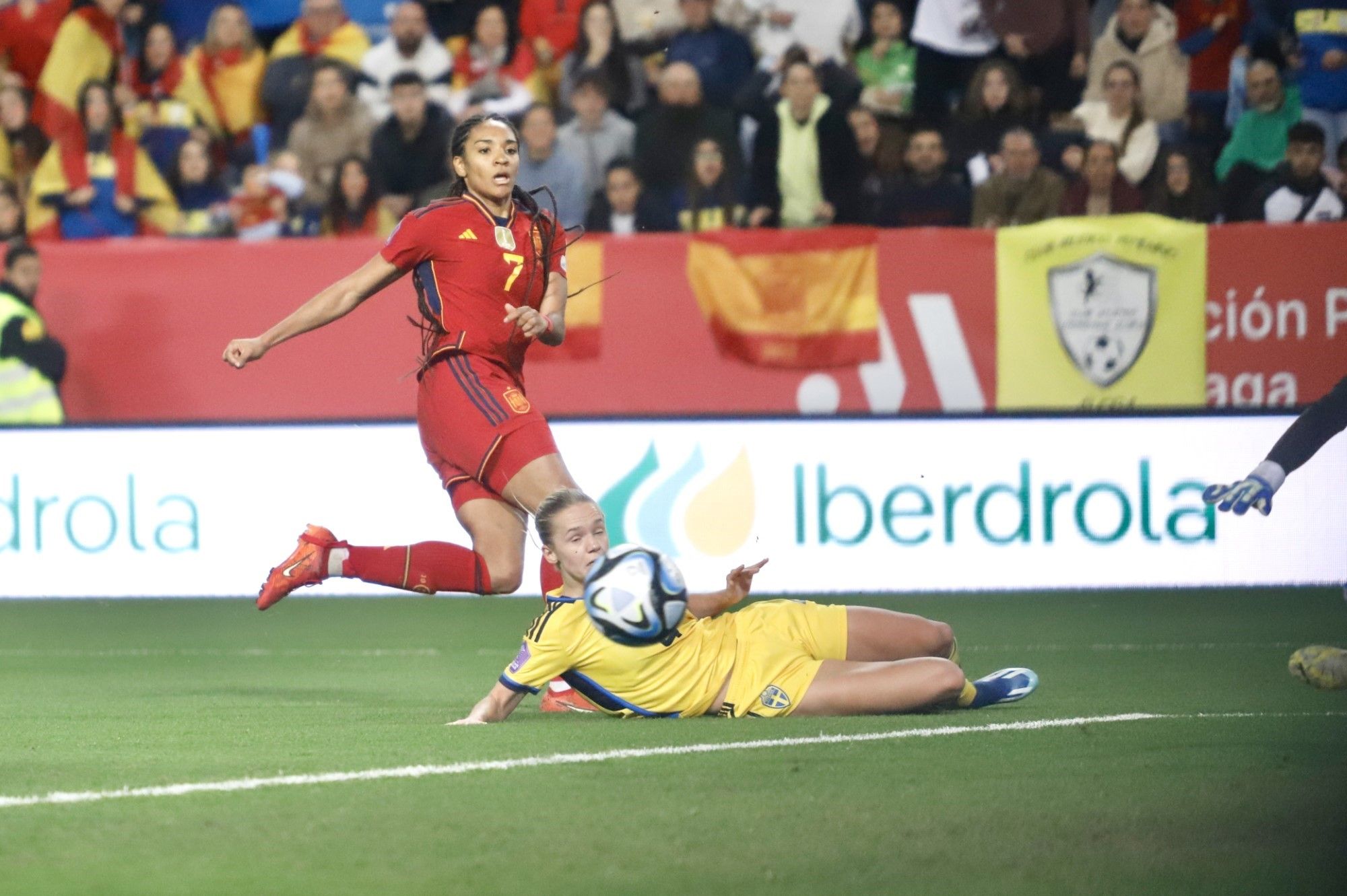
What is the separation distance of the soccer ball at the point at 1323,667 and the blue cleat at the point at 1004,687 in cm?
112

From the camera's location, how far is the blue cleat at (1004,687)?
6.93m

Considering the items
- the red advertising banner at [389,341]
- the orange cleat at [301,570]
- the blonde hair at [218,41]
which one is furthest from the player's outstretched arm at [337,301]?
the blonde hair at [218,41]

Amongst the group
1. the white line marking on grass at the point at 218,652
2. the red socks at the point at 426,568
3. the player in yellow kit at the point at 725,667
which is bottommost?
the white line marking on grass at the point at 218,652

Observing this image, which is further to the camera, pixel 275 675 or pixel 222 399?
pixel 222 399

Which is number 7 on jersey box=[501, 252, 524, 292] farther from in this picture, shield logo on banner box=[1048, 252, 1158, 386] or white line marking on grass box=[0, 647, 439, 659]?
shield logo on banner box=[1048, 252, 1158, 386]

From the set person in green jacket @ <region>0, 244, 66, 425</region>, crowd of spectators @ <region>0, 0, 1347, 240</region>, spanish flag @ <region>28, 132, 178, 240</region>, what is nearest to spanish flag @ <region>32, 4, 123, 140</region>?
crowd of spectators @ <region>0, 0, 1347, 240</region>

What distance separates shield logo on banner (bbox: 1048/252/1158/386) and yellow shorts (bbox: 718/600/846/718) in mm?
6500

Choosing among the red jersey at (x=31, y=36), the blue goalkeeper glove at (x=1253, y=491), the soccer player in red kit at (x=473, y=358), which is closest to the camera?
the blue goalkeeper glove at (x=1253, y=491)

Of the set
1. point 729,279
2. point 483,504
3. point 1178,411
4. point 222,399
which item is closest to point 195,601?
point 222,399

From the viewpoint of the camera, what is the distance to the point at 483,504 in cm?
751

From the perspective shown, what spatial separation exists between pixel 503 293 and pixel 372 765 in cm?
227

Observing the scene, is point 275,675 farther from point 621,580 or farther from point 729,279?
point 729,279

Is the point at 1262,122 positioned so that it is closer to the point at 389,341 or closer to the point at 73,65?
the point at 389,341

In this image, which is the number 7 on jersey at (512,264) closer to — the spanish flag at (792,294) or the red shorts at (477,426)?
the red shorts at (477,426)
